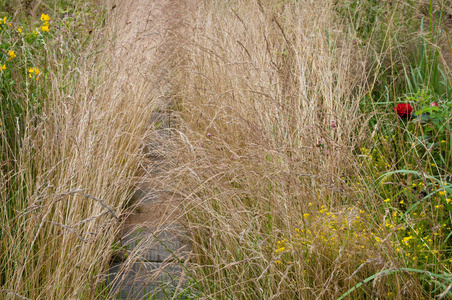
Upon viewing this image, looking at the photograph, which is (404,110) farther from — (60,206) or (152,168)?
(60,206)

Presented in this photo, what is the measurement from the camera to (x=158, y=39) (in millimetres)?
4406

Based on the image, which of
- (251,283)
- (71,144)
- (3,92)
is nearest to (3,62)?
(3,92)

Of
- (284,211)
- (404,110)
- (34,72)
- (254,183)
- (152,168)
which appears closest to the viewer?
(284,211)

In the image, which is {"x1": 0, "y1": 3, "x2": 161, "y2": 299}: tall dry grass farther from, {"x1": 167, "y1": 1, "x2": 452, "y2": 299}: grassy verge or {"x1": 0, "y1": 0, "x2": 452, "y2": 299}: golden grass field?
{"x1": 167, "y1": 1, "x2": 452, "y2": 299}: grassy verge

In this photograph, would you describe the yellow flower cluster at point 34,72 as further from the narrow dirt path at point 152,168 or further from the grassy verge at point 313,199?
the grassy verge at point 313,199

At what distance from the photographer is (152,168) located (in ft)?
7.29

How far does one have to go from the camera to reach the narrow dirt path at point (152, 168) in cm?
183

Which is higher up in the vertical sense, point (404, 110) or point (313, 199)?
point (404, 110)

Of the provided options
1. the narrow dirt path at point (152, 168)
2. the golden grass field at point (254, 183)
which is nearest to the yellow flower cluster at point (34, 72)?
the golden grass field at point (254, 183)

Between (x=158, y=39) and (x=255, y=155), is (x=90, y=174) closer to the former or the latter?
(x=255, y=155)

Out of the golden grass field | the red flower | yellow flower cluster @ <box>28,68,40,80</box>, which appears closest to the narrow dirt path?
the golden grass field

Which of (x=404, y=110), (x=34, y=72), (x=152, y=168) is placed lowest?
(x=152, y=168)

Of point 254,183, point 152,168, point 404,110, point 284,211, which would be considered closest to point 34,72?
point 152,168

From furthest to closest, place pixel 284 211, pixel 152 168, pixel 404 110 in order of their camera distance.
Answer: pixel 152 168 < pixel 404 110 < pixel 284 211
